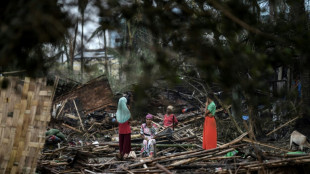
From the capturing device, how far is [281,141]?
415 inches

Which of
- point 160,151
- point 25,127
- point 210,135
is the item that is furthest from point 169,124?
point 25,127

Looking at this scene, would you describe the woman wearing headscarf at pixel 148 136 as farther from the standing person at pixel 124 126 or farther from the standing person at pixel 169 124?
the standing person at pixel 169 124

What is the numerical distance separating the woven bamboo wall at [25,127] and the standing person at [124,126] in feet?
12.3

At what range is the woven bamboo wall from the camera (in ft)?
17.6

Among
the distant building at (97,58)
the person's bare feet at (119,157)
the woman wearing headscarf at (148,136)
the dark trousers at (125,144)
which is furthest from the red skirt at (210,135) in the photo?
the distant building at (97,58)

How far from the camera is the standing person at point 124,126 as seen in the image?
30.0 feet

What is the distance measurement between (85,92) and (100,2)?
1609 centimetres

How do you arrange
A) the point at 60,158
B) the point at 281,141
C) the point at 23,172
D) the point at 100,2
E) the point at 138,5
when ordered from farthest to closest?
1. the point at 281,141
2. the point at 60,158
3. the point at 23,172
4. the point at 138,5
5. the point at 100,2

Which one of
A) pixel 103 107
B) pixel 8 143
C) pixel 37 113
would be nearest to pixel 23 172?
pixel 8 143

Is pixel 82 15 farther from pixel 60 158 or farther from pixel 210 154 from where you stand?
pixel 60 158

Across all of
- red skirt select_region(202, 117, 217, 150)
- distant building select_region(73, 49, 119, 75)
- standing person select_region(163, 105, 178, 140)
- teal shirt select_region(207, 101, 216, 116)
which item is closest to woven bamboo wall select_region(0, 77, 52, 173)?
distant building select_region(73, 49, 119, 75)

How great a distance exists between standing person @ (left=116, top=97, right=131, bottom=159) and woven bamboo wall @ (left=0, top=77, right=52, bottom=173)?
374cm

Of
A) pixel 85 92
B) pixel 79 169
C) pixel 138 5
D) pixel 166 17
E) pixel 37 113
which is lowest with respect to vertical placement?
pixel 79 169

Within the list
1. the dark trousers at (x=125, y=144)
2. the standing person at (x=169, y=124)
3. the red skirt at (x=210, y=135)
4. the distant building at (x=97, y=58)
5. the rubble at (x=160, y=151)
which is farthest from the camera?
the standing person at (x=169, y=124)
